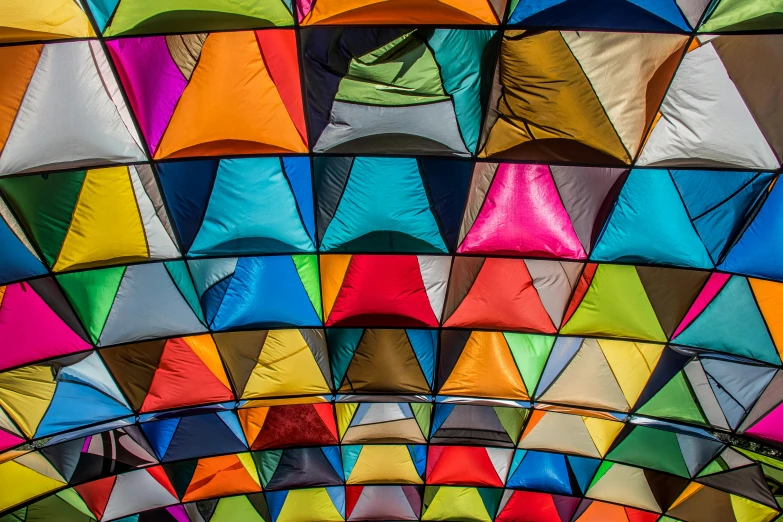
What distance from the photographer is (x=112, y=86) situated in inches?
492

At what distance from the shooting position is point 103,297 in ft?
54.2

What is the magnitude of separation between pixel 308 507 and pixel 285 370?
8.52 meters

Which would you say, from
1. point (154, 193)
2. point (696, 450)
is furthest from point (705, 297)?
point (154, 193)

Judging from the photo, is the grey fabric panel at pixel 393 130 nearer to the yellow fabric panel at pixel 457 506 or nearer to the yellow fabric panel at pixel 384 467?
the yellow fabric panel at pixel 384 467

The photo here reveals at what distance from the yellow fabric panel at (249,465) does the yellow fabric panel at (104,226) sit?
10031mm

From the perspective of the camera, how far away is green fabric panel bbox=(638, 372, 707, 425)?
18438 millimetres

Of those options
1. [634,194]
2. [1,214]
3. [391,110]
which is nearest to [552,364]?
[634,194]

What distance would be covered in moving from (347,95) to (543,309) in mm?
8738

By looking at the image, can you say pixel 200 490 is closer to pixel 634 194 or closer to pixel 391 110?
pixel 391 110

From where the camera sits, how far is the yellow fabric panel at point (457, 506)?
2450 cm

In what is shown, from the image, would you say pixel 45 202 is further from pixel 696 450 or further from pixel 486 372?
pixel 696 450

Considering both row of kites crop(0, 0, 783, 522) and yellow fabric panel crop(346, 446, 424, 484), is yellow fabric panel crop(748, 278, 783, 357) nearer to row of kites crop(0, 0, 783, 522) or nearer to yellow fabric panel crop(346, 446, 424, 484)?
row of kites crop(0, 0, 783, 522)

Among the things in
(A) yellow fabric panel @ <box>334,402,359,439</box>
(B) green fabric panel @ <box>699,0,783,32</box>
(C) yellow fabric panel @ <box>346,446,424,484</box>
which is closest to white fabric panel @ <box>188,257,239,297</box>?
(A) yellow fabric panel @ <box>334,402,359,439</box>

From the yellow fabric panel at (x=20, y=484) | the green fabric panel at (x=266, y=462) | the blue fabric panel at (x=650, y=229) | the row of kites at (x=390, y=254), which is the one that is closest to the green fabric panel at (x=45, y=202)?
the row of kites at (x=390, y=254)
